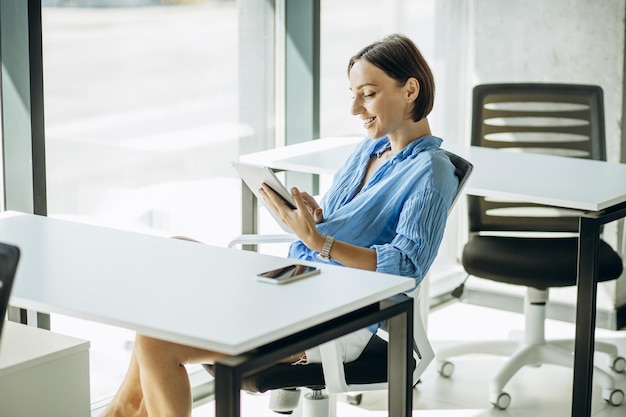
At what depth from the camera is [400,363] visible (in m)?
2.33

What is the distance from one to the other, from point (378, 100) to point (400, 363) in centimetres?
85

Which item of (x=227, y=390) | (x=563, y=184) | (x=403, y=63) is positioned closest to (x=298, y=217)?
(x=403, y=63)

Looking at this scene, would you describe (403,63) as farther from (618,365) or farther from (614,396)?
(618,365)

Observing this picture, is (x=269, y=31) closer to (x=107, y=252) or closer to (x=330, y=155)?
(x=330, y=155)

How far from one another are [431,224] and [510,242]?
1.30m

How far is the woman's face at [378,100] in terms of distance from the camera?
9.45 feet

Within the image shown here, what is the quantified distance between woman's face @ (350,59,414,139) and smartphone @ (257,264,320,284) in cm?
66

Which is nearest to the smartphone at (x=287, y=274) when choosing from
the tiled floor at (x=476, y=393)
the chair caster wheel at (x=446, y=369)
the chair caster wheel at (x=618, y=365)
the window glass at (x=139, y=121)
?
the window glass at (x=139, y=121)

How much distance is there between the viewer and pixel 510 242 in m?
3.90

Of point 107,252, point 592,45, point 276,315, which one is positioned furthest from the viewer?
point 592,45

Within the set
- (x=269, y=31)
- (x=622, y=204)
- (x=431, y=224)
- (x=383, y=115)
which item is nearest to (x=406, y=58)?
(x=383, y=115)

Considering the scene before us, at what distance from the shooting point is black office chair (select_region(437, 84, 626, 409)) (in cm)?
375

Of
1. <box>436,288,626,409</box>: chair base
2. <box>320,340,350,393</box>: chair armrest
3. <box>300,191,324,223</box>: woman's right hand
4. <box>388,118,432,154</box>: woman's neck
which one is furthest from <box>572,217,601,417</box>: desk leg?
<box>320,340,350,393</box>: chair armrest

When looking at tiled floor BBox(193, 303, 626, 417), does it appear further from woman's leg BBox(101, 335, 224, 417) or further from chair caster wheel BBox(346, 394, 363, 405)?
woman's leg BBox(101, 335, 224, 417)
